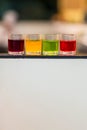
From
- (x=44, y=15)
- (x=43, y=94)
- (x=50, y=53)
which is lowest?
(x=43, y=94)

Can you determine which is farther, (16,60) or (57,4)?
(57,4)

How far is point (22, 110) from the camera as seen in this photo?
1052 mm

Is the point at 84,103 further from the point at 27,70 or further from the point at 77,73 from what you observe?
the point at 27,70

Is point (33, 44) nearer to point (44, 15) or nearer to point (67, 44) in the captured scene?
point (67, 44)

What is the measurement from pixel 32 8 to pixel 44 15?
0.54 feet

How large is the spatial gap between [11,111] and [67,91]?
0.63 ft

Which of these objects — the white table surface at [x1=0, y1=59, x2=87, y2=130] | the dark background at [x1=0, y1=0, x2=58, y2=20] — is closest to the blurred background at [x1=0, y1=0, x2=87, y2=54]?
the dark background at [x1=0, y1=0, x2=58, y2=20]

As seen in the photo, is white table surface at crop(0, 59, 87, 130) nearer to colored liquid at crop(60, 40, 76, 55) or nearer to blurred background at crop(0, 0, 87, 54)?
colored liquid at crop(60, 40, 76, 55)

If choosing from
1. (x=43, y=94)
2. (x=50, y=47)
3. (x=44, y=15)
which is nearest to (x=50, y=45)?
(x=50, y=47)

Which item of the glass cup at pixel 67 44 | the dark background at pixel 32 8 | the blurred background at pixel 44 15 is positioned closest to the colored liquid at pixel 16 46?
the glass cup at pixel 67 44

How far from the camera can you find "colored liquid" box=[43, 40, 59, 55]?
1006 millimetres

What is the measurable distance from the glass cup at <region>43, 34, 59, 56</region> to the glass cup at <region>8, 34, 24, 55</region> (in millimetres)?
72

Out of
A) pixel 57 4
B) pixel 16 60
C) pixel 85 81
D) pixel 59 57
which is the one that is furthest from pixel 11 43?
pixel 57 4

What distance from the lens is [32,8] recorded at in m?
3.78
